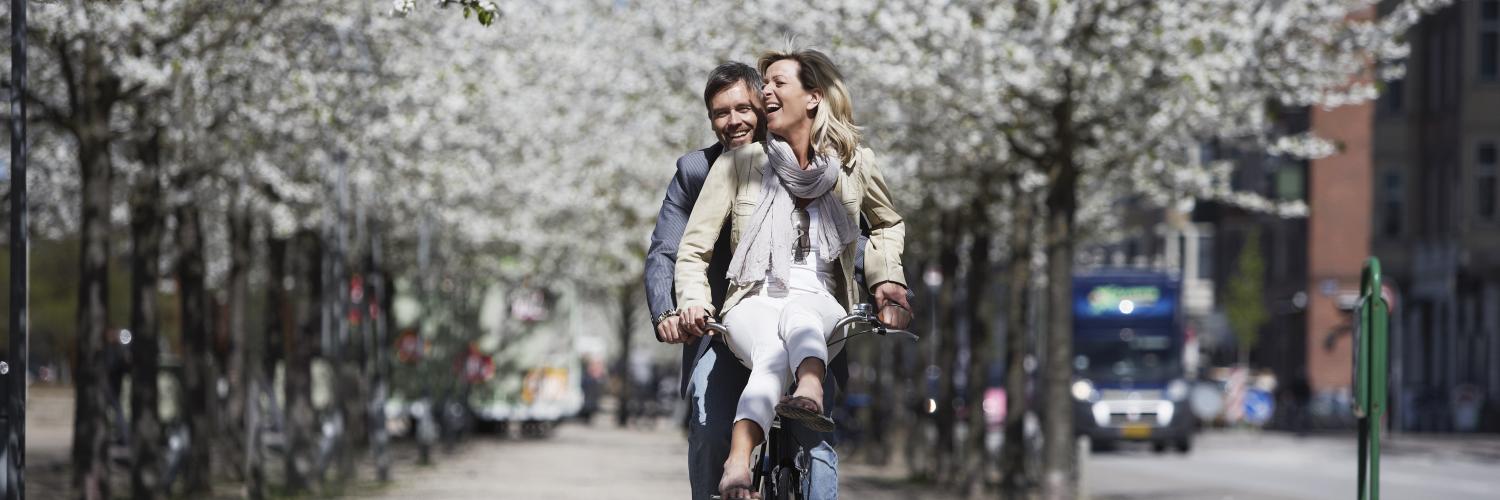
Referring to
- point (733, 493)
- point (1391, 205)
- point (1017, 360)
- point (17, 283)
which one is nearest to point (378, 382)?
point (1017, 360)

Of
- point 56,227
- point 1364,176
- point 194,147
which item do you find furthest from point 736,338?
point 1364,176

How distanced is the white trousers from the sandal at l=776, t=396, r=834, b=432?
0.03 m

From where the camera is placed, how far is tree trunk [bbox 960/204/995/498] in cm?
2147

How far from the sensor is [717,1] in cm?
→ 2252

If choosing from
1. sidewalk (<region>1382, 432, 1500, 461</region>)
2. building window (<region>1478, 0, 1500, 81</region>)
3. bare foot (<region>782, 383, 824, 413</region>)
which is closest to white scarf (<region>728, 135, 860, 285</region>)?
bare foot (<region>782, 383, 824, 413</region>)

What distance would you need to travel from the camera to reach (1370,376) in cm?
819

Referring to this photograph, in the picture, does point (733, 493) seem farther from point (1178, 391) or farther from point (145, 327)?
point (1178, 391)

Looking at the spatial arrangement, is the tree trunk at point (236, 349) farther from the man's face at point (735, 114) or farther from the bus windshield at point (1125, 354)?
the bus windshield at point (1125, 354)

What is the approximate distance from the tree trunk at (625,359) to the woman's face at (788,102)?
47241 millimetres

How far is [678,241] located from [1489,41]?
146 ft

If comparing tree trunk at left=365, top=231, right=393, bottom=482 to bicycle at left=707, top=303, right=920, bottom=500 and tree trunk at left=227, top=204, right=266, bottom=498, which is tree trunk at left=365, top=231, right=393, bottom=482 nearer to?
tree trunk at left=227, top=204, right=266, bottom=498

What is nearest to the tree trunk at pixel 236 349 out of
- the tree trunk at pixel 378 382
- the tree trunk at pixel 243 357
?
the tree trunk at pixel 243 357

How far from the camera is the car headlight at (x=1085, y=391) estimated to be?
3728cm

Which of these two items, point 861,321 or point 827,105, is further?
point 827,105
